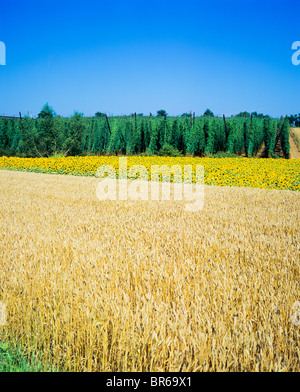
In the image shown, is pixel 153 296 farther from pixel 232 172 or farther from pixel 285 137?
pixel 285 137

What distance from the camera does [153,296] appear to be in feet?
6.29

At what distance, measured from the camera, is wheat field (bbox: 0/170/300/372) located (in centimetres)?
147

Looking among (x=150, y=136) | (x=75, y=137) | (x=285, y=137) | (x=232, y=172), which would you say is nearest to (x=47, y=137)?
(x=75, y=137)

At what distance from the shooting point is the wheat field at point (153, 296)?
147cm

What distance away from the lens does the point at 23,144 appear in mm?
29828

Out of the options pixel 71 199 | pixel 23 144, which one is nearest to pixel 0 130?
pixel 23 144

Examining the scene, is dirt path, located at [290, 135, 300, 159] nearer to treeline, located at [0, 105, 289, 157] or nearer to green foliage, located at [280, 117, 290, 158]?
green foliage, located at [280, 117, 290, 158]

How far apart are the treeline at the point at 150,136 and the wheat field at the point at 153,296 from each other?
24360 mm

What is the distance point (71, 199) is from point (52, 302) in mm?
5422

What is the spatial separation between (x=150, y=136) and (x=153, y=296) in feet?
103

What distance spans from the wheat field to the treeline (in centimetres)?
2436

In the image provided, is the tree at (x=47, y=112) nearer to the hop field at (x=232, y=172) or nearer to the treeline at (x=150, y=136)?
the treeline at (x=150, y=136)

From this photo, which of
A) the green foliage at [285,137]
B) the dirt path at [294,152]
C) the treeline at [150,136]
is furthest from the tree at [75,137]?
the dirt path at [294,152]

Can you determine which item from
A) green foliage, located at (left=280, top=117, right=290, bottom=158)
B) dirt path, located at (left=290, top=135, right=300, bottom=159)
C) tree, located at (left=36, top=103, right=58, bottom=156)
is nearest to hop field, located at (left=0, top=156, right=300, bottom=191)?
tree, located at (left=36, top=103, right=58, bottom=156)
